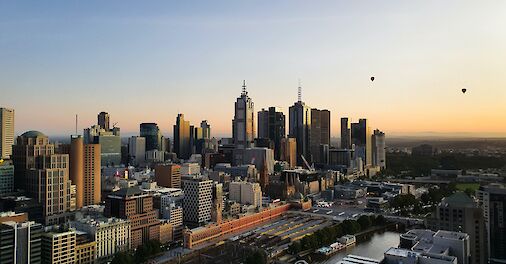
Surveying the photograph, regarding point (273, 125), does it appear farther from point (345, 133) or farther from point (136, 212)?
point (136, 212)

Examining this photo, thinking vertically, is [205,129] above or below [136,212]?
above

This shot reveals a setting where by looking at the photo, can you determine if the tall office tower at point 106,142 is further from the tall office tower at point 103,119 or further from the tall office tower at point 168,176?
the tall office tower at point 168,176

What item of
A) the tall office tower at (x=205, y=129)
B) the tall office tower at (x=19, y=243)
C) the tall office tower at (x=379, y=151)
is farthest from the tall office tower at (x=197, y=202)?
the tall office tower at (x=205, y=129)

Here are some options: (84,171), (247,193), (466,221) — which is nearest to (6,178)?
(84,171)

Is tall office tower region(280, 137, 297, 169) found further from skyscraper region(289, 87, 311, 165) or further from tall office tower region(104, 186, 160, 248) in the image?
tall office tower region(104, 186, 160, 248)

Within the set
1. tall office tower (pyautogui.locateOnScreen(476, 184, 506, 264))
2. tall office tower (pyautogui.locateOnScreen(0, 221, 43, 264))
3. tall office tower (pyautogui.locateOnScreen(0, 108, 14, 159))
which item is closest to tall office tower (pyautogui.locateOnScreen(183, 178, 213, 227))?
tall office tower (pyautogui.locateOnScreen(0, 221, 43, 264))

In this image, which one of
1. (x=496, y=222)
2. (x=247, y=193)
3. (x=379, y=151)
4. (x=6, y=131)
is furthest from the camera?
(x=379, y=151)
